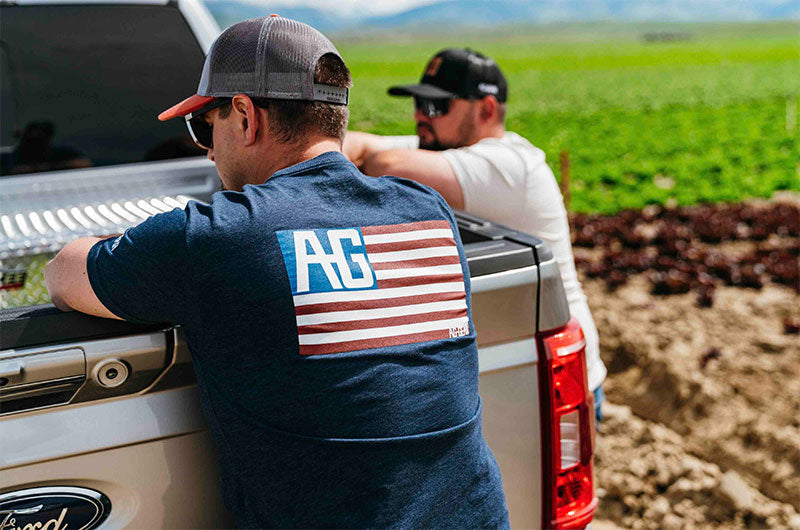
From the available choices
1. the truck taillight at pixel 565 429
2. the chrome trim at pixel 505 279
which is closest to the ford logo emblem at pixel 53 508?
the chrome trim at pixel 505 279

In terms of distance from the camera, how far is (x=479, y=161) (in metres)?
3.15

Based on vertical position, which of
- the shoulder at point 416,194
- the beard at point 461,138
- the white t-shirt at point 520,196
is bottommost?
the white t-shirt at point 520,196

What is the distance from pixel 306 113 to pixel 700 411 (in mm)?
4545

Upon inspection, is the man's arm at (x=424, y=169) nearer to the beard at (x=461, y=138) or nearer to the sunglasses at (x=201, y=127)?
the beard at (x=461, y=138)

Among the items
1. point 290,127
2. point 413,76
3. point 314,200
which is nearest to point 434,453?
point 314,200

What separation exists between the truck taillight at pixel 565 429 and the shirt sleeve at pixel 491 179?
91 cm

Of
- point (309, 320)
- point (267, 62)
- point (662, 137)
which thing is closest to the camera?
point (309, 320)

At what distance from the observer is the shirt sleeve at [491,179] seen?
3.11 m

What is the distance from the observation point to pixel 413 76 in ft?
228

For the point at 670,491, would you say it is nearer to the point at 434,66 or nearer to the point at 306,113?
the point at 434,66

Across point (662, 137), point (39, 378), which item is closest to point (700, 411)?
point (39, 378)

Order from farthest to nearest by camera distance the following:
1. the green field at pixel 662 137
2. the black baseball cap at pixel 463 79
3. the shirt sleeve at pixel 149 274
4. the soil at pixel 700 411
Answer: the green field at pixel 662 137
the soil at pixel 700 411
the black baseball cap at pixel 463 79
the shirt sleeve at pixel 149 274

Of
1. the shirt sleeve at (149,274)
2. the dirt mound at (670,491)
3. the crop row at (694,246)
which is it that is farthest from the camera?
the crop row at (694,246)

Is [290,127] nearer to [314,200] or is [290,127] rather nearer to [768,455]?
[314,200]
